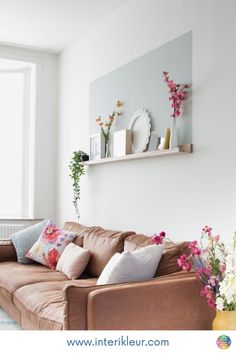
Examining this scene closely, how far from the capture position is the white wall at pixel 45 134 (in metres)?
5.34

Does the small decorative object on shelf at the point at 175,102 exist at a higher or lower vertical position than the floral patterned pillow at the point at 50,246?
higher

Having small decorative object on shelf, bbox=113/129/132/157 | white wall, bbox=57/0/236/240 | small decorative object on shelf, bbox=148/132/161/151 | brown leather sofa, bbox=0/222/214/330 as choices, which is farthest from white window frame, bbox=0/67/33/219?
small decorative object on shelf, bbox=148/132/161/151

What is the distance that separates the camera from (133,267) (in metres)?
2.54

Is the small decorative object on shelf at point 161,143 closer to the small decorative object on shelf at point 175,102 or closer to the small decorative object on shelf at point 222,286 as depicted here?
the small decorative object on shelf at point 175,102

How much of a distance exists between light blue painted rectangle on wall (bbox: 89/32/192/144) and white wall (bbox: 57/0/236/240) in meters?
0.08

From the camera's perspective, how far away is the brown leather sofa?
7.33 ft

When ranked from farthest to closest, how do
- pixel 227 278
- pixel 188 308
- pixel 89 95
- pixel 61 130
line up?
1. pixel 61 130
2. pixel 89 95
3. pixel 188 308
4. pixel 227 278

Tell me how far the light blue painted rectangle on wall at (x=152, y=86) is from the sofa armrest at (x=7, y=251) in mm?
1430

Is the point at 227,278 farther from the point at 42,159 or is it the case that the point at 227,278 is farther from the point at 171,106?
the point at 42,159

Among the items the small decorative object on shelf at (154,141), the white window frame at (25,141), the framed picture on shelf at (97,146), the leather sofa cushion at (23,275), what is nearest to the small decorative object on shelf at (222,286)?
the small decorative object on shelf at (154,141)

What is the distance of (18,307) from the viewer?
309 centimetres

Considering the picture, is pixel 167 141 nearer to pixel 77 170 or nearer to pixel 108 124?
pixel 108 124
